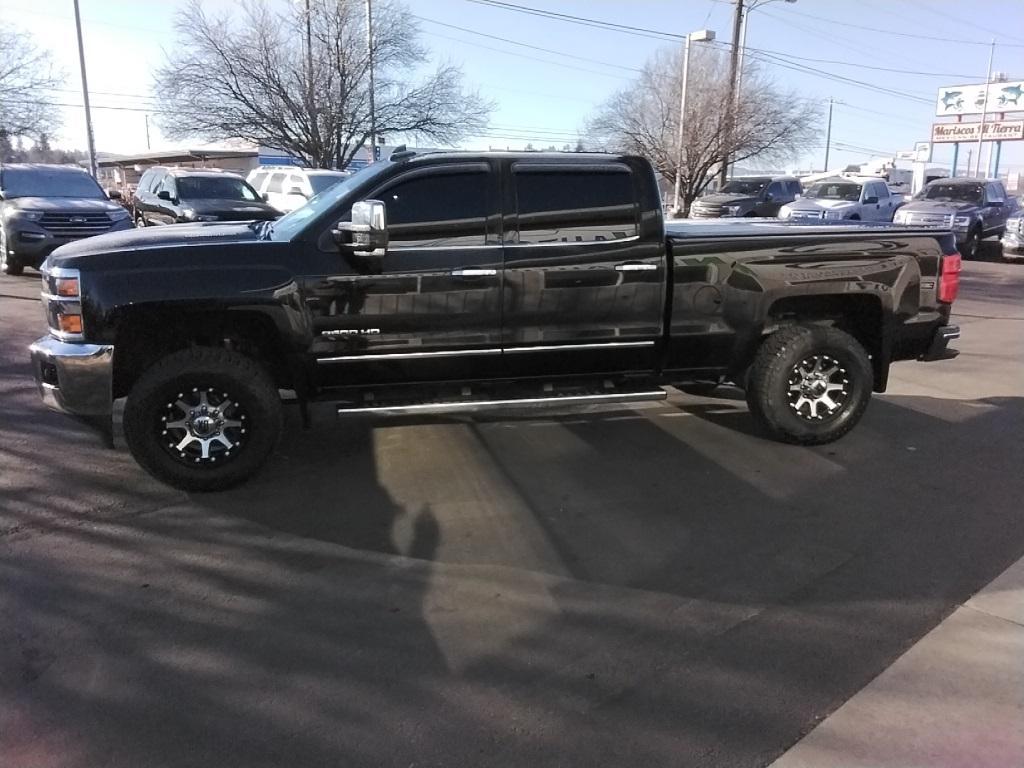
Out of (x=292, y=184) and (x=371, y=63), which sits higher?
(x=371, y=63)

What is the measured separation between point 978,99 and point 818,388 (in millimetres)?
76408

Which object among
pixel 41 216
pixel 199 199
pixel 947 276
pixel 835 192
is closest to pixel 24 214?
pixel 41 216

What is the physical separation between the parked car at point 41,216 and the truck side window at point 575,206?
10.9m

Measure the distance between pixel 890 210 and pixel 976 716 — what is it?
71.6 feet

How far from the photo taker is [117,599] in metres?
3.71

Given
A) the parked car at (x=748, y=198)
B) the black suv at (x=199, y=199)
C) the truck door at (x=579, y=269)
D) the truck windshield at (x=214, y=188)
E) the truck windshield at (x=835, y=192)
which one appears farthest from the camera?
the parked car at (x=748, y=198)

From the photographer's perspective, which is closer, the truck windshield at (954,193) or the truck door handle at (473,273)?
the truck door handle at (473,273)

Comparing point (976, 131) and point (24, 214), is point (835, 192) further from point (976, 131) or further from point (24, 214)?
point (976, 131)

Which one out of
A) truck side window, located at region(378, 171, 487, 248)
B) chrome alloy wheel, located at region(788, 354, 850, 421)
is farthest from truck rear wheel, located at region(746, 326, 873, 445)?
truck side window, located at region(378, 171, 487, 248)

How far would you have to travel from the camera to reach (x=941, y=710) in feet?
9.78

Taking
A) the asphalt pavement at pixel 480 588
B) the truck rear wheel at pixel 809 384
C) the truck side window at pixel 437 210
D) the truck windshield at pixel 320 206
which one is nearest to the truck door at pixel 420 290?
the truck side window at pixel 437 210

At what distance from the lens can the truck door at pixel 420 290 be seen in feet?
16.4

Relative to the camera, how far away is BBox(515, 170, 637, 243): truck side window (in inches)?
210

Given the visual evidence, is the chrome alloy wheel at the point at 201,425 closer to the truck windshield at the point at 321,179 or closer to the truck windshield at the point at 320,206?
the truck windshield at the point at 320,206
